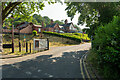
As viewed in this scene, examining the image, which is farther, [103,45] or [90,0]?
[90,0]

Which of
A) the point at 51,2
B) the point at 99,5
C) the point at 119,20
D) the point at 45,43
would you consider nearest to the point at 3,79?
the point at 119,20

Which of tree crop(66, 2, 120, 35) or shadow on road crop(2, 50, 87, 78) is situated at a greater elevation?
tree crop(66, 2, 120, 35)

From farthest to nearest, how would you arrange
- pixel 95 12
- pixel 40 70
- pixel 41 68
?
pixel 95 12, pixel 41 68, pixel 40 70

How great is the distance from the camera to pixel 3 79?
16.2 ft

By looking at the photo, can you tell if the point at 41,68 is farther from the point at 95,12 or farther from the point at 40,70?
the point at 95,12

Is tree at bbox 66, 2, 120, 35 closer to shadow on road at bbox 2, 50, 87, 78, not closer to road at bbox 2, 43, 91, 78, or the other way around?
road at bbox 2, 43, 91, 78

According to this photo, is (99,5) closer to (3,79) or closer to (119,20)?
(119,20)

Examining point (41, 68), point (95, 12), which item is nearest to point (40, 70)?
point (41, 68)

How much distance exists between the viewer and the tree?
420 inches

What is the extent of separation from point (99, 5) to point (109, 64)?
8604mm

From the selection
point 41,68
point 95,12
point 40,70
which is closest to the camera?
point 40,70

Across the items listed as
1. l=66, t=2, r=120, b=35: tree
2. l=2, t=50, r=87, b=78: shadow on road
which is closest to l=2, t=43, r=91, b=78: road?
l=2, t=50, r=87, b=78: shadow on road

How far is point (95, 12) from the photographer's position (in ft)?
45.4

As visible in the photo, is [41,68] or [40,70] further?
[41,68]
